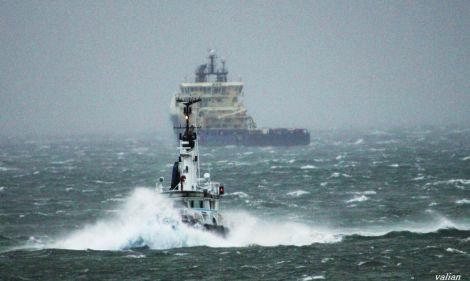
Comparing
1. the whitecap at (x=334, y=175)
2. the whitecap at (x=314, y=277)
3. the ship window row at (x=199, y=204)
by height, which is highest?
the ship window row at (x=199, y=204)

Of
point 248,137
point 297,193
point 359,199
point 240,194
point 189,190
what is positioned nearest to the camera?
point 189,190

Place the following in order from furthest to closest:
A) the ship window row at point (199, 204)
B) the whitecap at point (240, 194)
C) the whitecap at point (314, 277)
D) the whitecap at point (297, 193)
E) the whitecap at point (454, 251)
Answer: the whitecap at point (297, 193)
the whitecap at point (240, 194)
the ship window row at point (199, 204)
the whitecap at point (454, 251)
the whitecap at point (314, 277)

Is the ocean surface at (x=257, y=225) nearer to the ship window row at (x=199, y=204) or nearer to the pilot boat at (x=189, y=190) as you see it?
the pilot boat at (x=189, y=190)

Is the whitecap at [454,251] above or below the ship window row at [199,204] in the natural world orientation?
below

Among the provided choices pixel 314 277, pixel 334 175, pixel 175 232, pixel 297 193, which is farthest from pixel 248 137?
pixel 314 277

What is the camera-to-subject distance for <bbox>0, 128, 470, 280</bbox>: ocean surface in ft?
162

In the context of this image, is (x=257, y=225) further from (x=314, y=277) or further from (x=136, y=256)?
(x=314, y=277)

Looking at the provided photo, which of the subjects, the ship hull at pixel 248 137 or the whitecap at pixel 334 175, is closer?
the whitecap at pixel 334 175

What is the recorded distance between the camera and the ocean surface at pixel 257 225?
162 ft

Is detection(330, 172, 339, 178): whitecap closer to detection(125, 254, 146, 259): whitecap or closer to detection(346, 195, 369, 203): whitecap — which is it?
detection(346, 195, 369, 203): whitecap

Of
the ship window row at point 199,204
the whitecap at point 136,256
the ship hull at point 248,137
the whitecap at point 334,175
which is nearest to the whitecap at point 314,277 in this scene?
the whitecap at point 136,256

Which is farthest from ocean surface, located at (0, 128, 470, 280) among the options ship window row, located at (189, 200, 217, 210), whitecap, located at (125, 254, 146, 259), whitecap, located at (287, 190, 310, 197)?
ship window row, located at (189, 200, 217, 210)

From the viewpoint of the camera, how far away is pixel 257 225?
6725 centimetres

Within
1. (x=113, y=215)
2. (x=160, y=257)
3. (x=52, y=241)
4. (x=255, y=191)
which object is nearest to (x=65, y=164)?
(x=255, y=191)
